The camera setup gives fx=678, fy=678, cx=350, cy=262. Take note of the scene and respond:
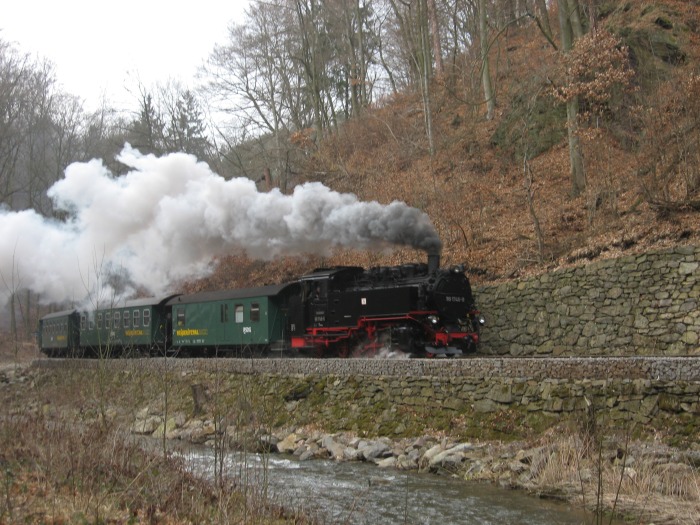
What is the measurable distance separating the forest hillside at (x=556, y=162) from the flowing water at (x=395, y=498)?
34.4 ft

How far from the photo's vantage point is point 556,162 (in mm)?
26844

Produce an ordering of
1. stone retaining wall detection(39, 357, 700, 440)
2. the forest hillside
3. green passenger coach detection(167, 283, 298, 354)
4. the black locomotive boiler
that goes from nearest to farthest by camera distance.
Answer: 1. stone retaining wall detection(39, 357, 700, 440)
2. the black locomotive boiler
3. the forest hillside
4. green passenger coach detection(167, 283, 298, 354)

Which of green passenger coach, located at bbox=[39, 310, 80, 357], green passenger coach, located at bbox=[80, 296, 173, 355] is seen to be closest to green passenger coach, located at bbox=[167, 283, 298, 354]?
green passenger coach, located at bbox=[80, 296, 173, 355]

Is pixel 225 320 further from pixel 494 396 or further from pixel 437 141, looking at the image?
pixel 437 141

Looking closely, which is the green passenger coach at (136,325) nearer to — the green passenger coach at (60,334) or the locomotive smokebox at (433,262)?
the green passenger coach at (60,334)

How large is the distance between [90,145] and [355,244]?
3268 centimetres

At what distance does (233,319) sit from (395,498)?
41.7 feet

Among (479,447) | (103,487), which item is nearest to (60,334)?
(479,447)

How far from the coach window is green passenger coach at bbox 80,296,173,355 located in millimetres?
4574

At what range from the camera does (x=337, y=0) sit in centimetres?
4228

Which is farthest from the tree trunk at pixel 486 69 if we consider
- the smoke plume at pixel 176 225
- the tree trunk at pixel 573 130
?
the smoke plume at pixel 176 225

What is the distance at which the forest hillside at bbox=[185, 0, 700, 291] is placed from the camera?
65.2 ft

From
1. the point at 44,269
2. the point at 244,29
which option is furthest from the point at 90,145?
the point at 44,269

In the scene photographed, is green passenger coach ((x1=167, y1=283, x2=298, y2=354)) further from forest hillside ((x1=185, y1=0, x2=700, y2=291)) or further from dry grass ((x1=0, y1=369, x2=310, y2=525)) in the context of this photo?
dry grass ((x1=0, y1=369, x2=310, y2=525))
